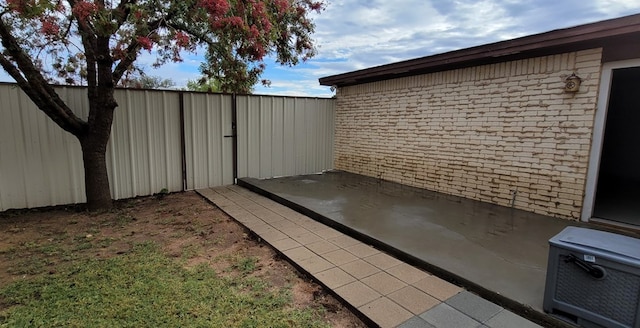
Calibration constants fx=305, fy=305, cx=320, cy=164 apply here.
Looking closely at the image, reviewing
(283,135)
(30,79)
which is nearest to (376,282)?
(30,79)

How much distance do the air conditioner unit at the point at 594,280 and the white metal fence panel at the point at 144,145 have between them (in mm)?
6061

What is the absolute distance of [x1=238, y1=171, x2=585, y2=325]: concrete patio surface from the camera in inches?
102

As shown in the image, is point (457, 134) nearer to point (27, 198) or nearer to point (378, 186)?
point (378, 186)

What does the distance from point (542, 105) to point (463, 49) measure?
148 cm

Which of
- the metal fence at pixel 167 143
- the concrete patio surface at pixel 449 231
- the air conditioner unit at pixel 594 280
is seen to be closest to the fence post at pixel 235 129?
the metal fence at pixel 167 143

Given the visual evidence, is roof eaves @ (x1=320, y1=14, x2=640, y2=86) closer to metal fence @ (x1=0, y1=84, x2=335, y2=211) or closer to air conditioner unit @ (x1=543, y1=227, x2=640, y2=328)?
metal fence @ (x1=0, y1=84, x2=335, y2=211)

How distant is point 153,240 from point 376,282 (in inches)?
107

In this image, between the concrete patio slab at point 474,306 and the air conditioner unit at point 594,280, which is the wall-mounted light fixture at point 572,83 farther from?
the concrete patio slab at point 474,306

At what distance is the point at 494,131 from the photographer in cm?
513

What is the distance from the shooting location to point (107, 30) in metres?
3.39

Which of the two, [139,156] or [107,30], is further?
[139,156]

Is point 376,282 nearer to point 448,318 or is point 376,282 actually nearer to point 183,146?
point 448,318

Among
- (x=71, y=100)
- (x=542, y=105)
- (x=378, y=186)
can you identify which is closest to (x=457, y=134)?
Answer: (x=542, y=105)

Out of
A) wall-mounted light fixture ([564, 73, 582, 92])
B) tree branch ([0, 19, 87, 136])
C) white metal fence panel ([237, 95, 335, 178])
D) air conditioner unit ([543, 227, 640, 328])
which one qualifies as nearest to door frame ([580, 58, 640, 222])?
wall-mounted light fixture ([564, 73, 582, 92])
